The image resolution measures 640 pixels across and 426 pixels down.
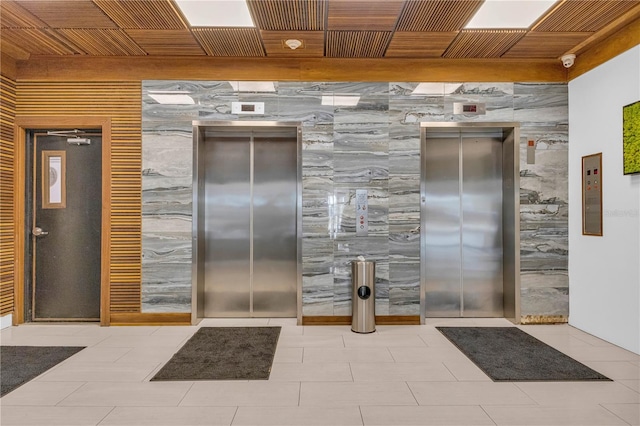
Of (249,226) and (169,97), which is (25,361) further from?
(169,97)

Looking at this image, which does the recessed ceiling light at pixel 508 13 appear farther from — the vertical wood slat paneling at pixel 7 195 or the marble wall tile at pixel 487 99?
the vertical wood slat paneling at pixel 7 195

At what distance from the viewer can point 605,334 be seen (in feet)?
14.9

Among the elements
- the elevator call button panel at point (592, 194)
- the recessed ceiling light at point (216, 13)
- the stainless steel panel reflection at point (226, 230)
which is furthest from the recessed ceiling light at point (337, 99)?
the elevator call button panel at point (592, 194)

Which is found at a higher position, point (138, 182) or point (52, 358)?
point (138, 182)

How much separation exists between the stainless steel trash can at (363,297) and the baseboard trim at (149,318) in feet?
6.95

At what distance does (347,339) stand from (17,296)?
4.19 m

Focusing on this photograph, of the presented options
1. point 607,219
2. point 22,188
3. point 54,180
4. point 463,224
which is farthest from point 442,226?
point 22,188

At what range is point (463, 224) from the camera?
554 centimetres

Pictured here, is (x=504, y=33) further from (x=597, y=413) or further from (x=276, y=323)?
(x=276, y=323)

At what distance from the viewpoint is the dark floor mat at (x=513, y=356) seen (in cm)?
356

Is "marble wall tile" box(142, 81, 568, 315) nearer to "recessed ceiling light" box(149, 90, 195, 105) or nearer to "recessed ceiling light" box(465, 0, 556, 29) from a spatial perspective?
"recessed ceiling light" box(149, 90, 195, 105)

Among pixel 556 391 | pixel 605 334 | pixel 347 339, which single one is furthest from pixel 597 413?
pixel 347 339

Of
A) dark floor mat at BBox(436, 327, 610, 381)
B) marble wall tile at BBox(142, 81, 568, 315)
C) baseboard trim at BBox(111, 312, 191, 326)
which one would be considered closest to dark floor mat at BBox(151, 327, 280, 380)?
baseboard trim at BBox(111, 312, 191, 326)

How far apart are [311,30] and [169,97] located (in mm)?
2061
